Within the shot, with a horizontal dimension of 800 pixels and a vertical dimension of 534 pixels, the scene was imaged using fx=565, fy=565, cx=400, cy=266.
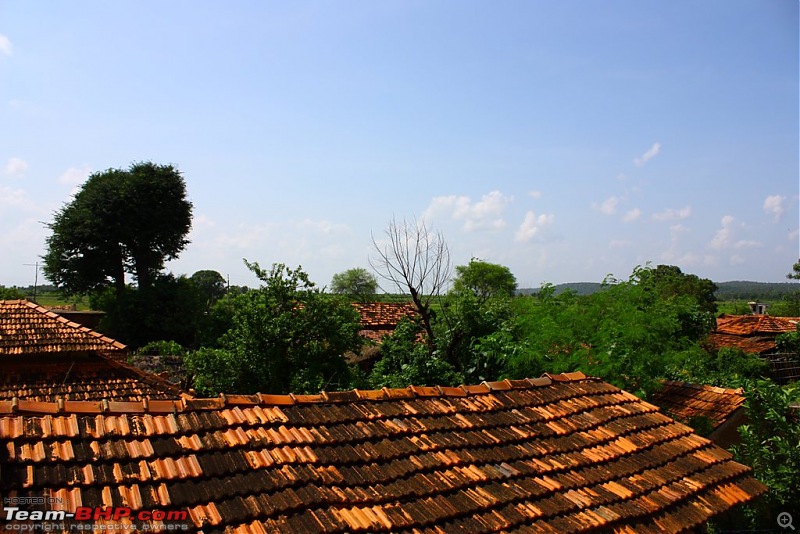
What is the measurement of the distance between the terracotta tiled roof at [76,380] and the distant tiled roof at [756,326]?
30109 millimetres

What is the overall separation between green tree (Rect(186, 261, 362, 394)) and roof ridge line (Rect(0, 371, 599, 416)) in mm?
8007

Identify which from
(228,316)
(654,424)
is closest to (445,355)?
(654,424)

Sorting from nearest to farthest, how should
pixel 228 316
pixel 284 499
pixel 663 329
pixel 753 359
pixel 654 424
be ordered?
pixel 284 499 < pixel 654 424 < pixel 663 329 < pixel 753 359 < pixel 228 316

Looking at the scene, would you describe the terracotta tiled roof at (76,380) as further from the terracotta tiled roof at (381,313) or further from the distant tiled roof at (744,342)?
the distant tiled roof at (744,342)

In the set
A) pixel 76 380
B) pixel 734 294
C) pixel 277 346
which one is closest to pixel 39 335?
pixel 76 380

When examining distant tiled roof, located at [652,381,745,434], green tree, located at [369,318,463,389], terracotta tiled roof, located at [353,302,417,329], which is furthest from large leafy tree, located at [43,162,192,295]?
distant tiled roof, located at [652,381,745,434]

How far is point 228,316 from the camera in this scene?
39.3 metres

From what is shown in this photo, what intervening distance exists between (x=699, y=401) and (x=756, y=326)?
72.3 feet

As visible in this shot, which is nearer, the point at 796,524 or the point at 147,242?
the point at 796,524

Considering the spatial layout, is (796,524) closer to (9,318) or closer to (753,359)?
(9,318)

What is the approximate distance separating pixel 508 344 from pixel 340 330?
4752 mm

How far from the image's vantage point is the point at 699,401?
1350cm

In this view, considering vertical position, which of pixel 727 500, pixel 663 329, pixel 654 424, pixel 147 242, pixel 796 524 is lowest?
pixel 796 524

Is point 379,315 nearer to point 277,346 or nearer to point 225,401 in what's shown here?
point 277,346
